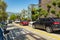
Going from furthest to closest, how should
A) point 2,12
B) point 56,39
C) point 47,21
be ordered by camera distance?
point 2,12 → point 47,21 → point 56,39

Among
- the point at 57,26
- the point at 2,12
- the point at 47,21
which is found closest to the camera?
the point at 57,26

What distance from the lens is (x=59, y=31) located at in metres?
18.0

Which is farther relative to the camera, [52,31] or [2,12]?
[2,12]

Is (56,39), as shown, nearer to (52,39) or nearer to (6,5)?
(52,39)

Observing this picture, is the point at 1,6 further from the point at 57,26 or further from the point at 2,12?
the point at 57,26

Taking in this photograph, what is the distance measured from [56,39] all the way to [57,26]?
13.7ft

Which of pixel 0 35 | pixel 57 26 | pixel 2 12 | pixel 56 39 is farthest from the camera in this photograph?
pixel 2 12

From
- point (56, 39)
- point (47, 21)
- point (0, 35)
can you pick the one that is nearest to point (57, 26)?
point (47, 21)

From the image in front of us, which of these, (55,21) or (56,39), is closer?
(56,39)

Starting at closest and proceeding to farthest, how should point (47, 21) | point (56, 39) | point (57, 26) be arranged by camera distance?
1. point (56, 39)
2. point (57, 26)
3. point (47, 21)

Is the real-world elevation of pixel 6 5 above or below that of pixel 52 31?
above

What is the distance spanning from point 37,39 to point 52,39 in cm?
119

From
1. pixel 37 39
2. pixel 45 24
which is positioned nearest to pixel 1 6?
pixel 45 24

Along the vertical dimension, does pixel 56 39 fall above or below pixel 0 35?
below
